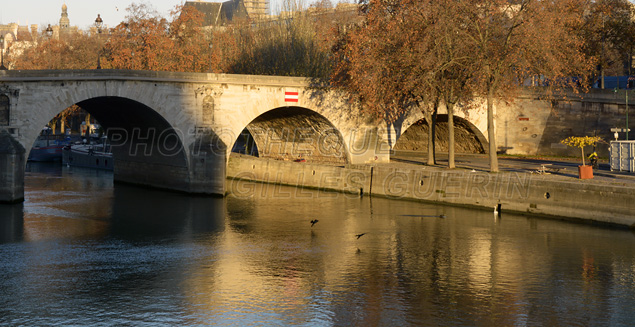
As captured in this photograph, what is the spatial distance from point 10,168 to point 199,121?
40.8ft

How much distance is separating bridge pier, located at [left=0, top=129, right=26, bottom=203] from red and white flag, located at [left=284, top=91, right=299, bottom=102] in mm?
18361

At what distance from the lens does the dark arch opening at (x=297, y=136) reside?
196 ft

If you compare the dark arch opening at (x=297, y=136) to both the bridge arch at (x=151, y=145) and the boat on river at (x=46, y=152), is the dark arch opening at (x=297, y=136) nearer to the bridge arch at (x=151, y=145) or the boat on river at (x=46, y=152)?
the bridge arch at (x=151, y=145)

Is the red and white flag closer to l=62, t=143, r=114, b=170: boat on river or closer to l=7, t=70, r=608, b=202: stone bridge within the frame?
l=7, t=70, r=608, b=202: stone bridge

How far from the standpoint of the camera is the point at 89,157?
7662cm

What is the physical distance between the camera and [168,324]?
2234 cm

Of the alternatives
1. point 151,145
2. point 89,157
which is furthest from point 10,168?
point 89,157

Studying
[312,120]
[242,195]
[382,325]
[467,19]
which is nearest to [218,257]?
[382,325]

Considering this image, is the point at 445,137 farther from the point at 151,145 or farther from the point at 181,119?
the point at 181,119

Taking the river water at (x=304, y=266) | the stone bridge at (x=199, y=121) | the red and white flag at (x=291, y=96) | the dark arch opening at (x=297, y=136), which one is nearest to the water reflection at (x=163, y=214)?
the river water at (x=304, y=266)

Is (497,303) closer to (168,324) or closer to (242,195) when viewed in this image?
(168,324)

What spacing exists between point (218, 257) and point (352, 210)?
14196 mm

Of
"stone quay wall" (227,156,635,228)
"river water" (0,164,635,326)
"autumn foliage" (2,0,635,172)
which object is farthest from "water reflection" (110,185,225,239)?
"autumn foliage" (2,0,635,172)

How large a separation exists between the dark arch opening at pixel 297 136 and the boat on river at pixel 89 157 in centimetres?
1609
